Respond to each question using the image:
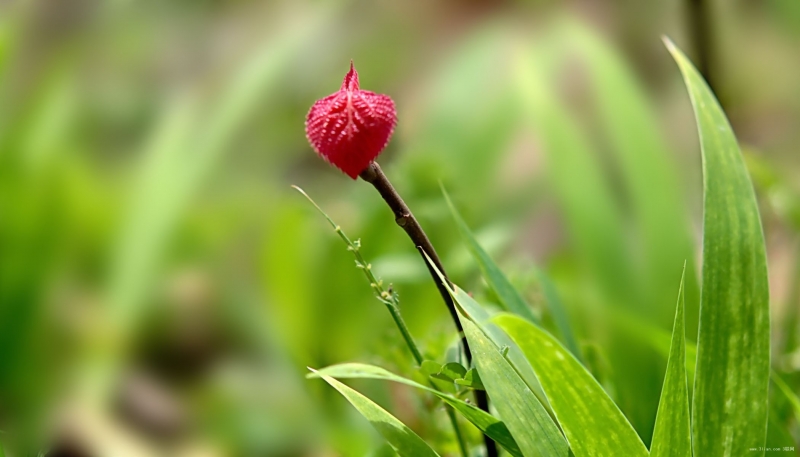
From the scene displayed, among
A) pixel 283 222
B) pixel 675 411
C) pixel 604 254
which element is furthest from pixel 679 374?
pixel 283 222

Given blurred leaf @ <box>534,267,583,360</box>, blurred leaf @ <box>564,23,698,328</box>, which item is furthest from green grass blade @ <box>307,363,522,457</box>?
blurred leaf @ <box>564,23,698,328</box>

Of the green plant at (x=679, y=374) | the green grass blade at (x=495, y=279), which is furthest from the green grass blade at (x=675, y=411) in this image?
the green grass blade at (x=495, y=279)

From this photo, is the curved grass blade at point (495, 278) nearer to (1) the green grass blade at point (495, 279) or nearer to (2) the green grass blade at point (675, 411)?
(1) the green grass blade at point (495, 279)

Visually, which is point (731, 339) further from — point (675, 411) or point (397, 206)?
point (397, 206)

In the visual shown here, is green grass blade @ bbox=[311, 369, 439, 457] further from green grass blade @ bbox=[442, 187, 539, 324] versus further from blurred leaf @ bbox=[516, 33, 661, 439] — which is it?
blurred leaf @ bbox=[516, 33, 661, 439]

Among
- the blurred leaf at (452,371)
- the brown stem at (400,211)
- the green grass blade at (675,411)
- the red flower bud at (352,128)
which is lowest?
A: the green grass blade at (675,411)
